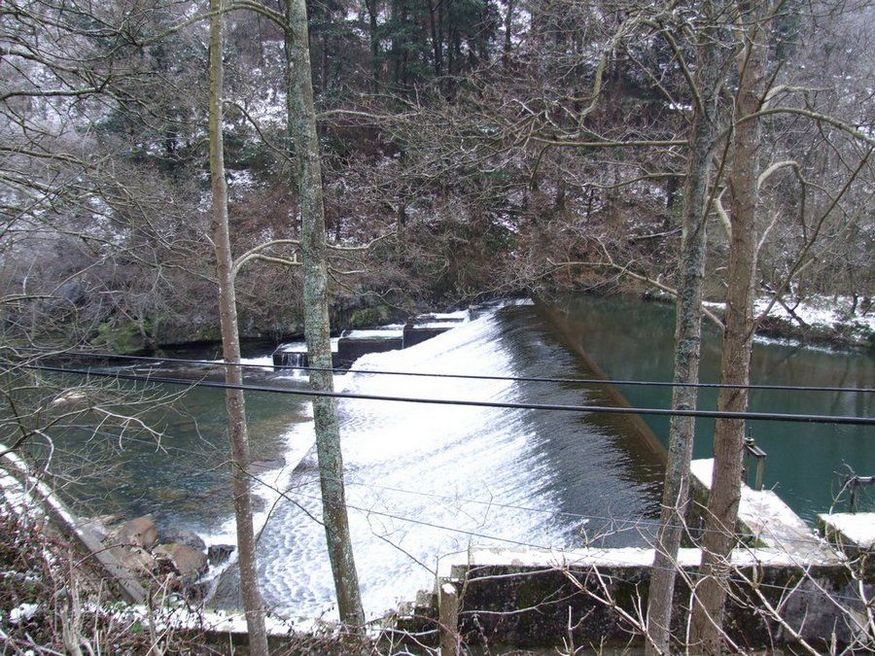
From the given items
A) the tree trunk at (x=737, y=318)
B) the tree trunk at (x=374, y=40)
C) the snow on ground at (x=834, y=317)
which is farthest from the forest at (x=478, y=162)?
the tree trunk at (x=374, y=40)

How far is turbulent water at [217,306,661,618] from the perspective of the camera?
6.75m

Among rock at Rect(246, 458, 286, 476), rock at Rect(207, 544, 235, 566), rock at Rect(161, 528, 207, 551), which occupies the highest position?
rock at Rect(246, 458, 286, 476)

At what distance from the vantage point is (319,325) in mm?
5273

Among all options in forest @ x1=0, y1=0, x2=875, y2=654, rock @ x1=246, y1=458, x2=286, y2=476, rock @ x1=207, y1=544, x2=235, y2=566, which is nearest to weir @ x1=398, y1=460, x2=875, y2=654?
forest @ x1=0, y1=0, x2=875, y2=654

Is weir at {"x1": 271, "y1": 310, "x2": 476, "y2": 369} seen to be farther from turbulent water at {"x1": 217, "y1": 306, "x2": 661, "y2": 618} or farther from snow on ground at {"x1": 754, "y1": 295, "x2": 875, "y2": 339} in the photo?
snow on ground at {"x1": 754, "y1": 295, "x2": 875, "y2": 339}

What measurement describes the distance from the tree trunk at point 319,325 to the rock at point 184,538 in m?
3.54

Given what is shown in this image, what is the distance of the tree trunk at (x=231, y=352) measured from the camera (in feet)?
15.1

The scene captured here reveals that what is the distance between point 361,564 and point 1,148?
223 inches

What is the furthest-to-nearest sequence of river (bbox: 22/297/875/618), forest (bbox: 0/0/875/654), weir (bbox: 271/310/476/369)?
weir (bbox: 271/310/476/369) → river (bbox: 22/297/875/618) → forest (bbox: 0/0/875/654)

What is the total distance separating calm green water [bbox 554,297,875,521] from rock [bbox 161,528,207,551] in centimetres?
629

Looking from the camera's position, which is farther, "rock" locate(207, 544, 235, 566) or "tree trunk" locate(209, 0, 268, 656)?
"rock" locate(207, 544, 235, 566)

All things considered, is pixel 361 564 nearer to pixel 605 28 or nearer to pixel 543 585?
pixel 543 585

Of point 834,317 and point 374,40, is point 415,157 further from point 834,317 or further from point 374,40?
point 374,40

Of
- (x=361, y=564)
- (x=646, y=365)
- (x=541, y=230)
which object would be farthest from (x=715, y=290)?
(x=361, y=564)
